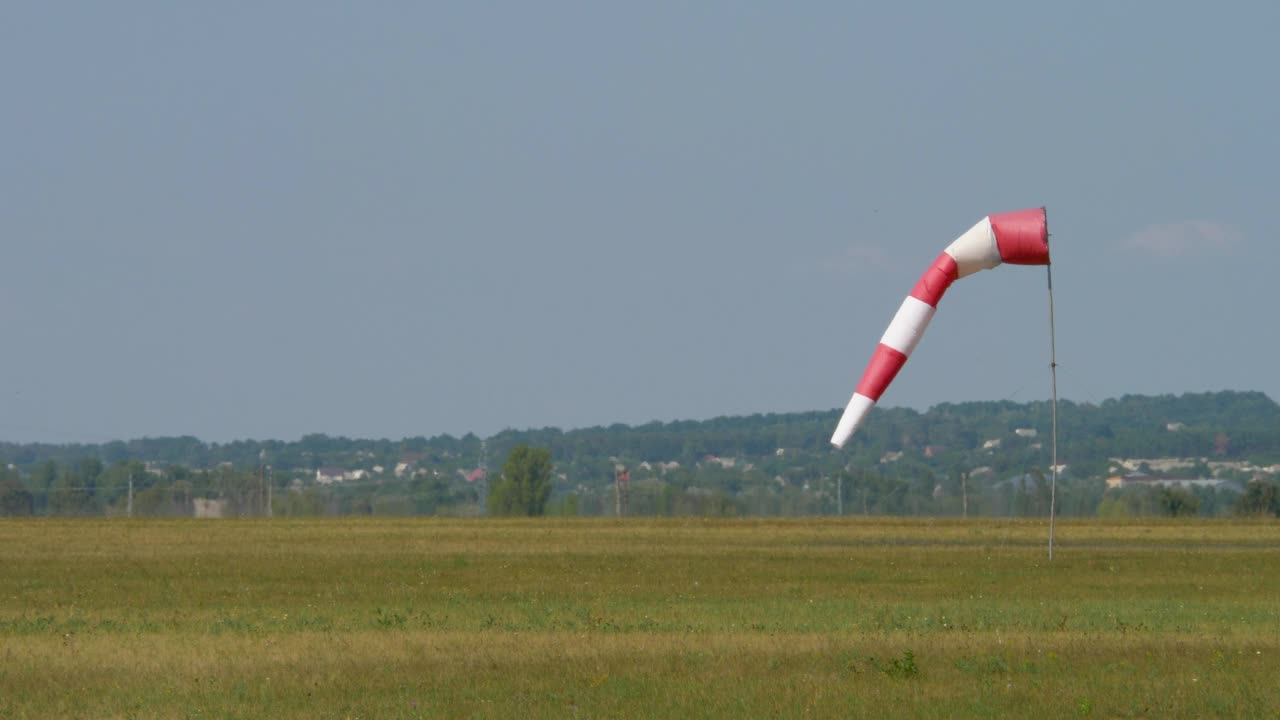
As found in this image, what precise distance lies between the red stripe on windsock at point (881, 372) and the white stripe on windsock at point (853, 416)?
126 millimetres

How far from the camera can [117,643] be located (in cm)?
2145

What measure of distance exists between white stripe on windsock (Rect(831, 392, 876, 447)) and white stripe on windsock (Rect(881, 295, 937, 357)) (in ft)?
3.39

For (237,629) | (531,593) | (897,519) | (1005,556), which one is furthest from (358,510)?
(237,629)

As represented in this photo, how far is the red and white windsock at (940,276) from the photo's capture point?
2717 centimetres

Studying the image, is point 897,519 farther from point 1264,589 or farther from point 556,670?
point 556,670

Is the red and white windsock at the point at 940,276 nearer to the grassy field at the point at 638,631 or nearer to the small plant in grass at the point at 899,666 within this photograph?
the grassy field at the point at 638,631

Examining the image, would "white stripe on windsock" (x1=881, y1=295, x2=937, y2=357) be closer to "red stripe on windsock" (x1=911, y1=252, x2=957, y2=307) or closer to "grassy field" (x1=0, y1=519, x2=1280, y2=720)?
"red stripe on windsock" (x1=911, y1=252, x2=957, y2=307)

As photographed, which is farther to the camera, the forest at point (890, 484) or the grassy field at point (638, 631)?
the forest at point (890, 484)

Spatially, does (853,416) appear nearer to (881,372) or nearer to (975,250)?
(881,372)

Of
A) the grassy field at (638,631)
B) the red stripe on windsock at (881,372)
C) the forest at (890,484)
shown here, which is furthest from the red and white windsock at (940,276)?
the forest at (890,484)

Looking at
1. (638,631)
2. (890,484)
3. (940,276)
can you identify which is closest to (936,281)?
(940,276)

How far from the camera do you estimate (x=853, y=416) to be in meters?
27.0

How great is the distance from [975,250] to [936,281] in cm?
134

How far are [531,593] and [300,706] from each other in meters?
14.1
